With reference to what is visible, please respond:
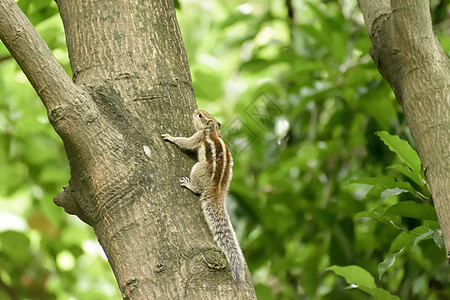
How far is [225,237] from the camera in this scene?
6.59 feet

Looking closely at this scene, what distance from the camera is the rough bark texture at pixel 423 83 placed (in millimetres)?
1972

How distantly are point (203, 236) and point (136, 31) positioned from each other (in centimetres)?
91

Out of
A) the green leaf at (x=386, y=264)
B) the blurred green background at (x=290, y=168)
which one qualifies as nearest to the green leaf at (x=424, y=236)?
the green leaf at (x=386, y=264)

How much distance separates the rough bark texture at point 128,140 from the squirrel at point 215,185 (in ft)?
0.14

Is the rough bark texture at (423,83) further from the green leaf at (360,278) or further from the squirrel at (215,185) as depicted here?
the squirrel at (215,185)

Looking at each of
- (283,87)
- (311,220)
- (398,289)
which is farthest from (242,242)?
(283,87)

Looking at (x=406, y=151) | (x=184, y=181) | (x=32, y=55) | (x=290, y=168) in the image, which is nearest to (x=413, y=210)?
(x=406, y=151)

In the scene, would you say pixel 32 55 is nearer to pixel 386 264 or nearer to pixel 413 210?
pixel 386 264

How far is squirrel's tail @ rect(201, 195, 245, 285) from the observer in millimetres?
1867

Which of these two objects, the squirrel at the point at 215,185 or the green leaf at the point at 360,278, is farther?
the green leaf at the point at 360,278

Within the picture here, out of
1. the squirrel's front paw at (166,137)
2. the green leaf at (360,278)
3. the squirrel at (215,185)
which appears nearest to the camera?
the squirrel at (215,185)

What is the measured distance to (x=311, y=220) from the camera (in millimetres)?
4180

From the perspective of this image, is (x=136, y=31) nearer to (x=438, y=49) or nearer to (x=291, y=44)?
(x=438, y=49)

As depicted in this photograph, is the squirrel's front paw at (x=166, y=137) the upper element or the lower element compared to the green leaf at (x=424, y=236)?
upper
